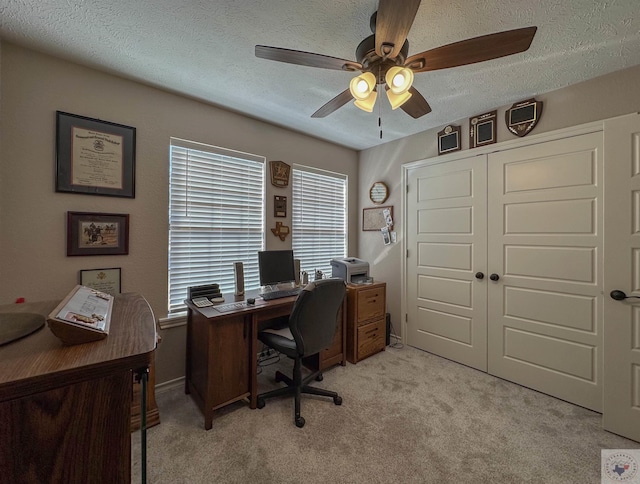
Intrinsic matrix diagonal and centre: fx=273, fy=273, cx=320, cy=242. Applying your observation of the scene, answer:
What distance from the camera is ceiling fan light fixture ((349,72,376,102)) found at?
4.82ft

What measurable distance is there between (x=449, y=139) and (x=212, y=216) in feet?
8.55

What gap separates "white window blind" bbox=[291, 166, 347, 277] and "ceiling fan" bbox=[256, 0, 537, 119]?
181 cm

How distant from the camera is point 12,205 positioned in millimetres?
1784

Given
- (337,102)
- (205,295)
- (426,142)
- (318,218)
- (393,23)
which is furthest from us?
(318,218)

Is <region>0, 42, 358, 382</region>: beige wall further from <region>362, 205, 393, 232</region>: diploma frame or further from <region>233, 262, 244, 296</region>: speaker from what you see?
<region>362, 205, 393, 232</region>: diploma frame

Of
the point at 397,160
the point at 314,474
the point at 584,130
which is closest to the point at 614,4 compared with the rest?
the point at 584,130

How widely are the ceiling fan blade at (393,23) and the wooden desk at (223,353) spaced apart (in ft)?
6.11

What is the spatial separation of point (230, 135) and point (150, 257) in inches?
54.2

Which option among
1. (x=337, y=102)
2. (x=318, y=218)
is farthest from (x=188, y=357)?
(x=337, y=102)

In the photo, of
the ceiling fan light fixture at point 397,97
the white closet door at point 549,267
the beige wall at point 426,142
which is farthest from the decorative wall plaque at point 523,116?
the ceiling fan light fixture at point 397,97

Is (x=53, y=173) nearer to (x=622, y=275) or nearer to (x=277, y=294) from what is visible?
(x=277, y=294)

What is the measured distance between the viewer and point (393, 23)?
1.17 m

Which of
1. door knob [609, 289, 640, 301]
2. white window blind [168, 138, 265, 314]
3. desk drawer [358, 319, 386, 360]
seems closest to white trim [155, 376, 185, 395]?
white window blind [168, 138, 265, 314]

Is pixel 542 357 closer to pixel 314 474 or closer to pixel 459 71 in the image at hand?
pixel 314 474
